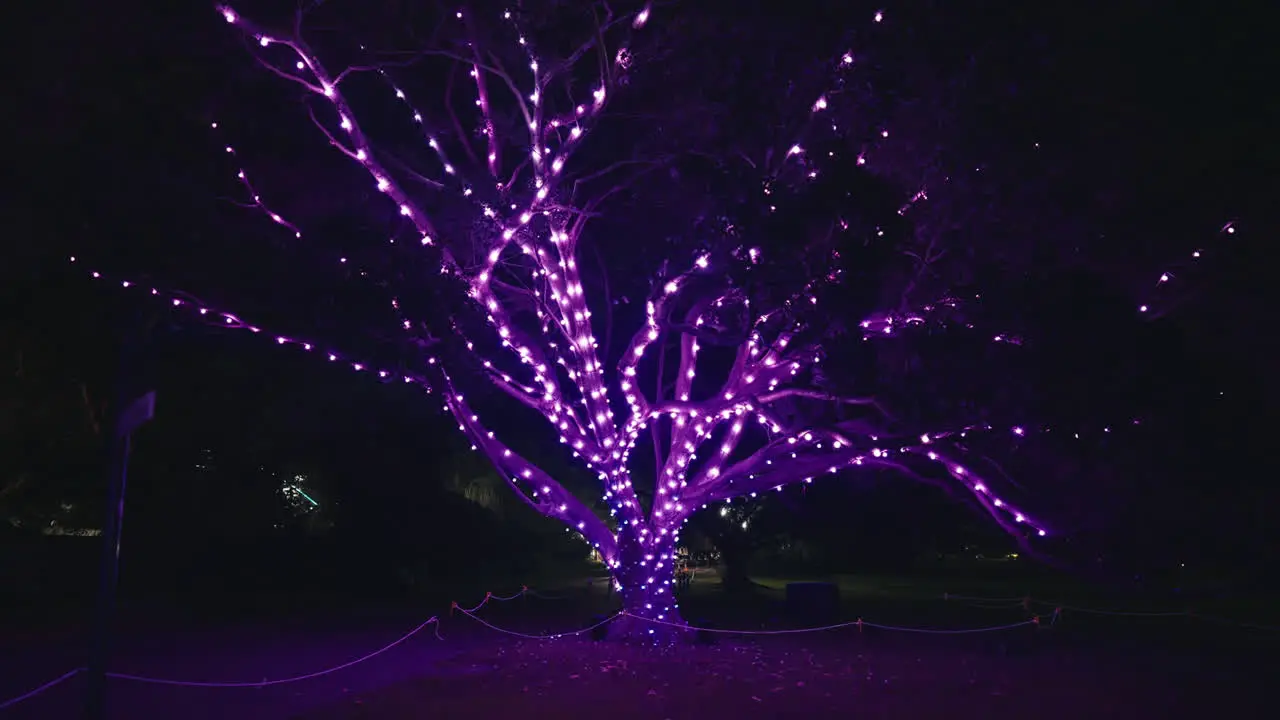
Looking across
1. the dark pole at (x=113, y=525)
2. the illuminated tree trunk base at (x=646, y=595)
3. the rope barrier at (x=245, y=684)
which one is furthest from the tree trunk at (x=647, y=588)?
the dark pole at (x=113, y=525)

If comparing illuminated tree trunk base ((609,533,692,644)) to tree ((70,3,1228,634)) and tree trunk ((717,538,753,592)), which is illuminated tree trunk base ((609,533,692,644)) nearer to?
tree ((70,3,1228,634))

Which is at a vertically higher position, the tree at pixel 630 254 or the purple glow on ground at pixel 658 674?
the tree at pixel 630 254

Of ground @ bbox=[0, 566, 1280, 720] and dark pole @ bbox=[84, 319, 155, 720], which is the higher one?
dark pole @ bbox=[84, 319, 155, 720]

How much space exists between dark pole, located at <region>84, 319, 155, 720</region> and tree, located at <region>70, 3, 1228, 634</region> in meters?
6.35

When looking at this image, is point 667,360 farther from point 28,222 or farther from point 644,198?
point 28,222

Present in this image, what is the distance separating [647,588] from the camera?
53.5 feet

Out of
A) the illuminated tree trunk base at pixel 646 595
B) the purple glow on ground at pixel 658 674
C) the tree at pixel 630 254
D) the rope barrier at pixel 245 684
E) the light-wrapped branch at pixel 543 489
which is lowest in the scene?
the purple glow on ground at pixel 658 674

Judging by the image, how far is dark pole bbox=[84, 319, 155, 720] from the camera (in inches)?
278

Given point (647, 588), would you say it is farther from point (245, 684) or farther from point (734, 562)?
point (734, 562)

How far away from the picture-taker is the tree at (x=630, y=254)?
41.0 feet

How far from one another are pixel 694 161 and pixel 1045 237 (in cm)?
485

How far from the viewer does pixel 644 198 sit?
1477cm

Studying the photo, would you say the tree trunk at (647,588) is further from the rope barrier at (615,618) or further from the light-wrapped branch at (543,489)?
the light-wrapped branch at (543,489)

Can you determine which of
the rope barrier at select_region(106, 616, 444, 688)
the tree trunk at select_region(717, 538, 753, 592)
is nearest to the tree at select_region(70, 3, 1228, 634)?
the rope barrier at select_region(106, 616, 444, 688)
